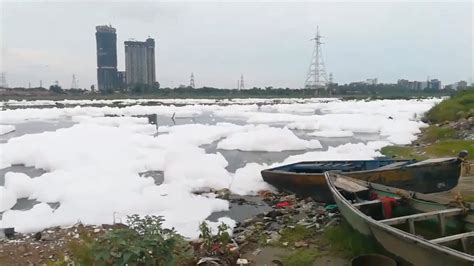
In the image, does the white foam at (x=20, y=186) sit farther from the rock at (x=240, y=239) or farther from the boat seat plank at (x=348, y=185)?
the boat seat plank at (x=348, y=185)

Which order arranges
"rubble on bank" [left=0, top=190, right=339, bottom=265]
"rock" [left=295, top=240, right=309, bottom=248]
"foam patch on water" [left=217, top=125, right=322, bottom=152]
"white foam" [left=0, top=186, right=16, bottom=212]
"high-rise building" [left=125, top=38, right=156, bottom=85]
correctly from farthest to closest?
"high-rise building" [left=125, top=38, right=156, bottom=85] → "foam patch on water" [left=217, top=125, right=322, bottom=152] → "white foam" [left=0, top=186, right=16, bottom=212] → "rock" [left=295, top=240, right=309, bottom=248] → "rubble on bank" [left=0, top=190, right=339, bottom=265]

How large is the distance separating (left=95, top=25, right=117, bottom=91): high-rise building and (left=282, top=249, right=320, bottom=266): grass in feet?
301

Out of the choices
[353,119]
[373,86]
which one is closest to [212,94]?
[373,86]

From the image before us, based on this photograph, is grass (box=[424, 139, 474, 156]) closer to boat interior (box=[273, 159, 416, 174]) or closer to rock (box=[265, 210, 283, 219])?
boat interior (box=[273, 159, 416, 174])

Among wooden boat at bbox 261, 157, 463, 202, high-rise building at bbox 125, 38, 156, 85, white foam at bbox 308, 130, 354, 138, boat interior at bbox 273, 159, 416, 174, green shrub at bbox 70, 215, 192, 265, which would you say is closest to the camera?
green shrub at bbox 70, 215, 192, 265

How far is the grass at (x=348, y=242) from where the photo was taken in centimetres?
501

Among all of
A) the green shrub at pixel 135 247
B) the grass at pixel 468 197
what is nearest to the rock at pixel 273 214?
the grass at pixel 468 197

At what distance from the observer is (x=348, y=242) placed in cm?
568

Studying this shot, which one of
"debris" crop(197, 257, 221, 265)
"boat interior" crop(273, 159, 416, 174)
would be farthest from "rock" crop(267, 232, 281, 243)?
"boat interior" crop(273, 159, 416, 174)

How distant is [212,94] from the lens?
→ 82.6 metres

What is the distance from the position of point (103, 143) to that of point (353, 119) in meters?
17.2

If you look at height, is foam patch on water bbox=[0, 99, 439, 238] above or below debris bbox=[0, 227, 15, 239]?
above

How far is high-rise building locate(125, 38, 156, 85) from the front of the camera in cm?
9894

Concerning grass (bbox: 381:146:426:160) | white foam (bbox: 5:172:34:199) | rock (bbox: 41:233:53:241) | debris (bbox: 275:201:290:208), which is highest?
grass (bbox: 381:146:426:160)
